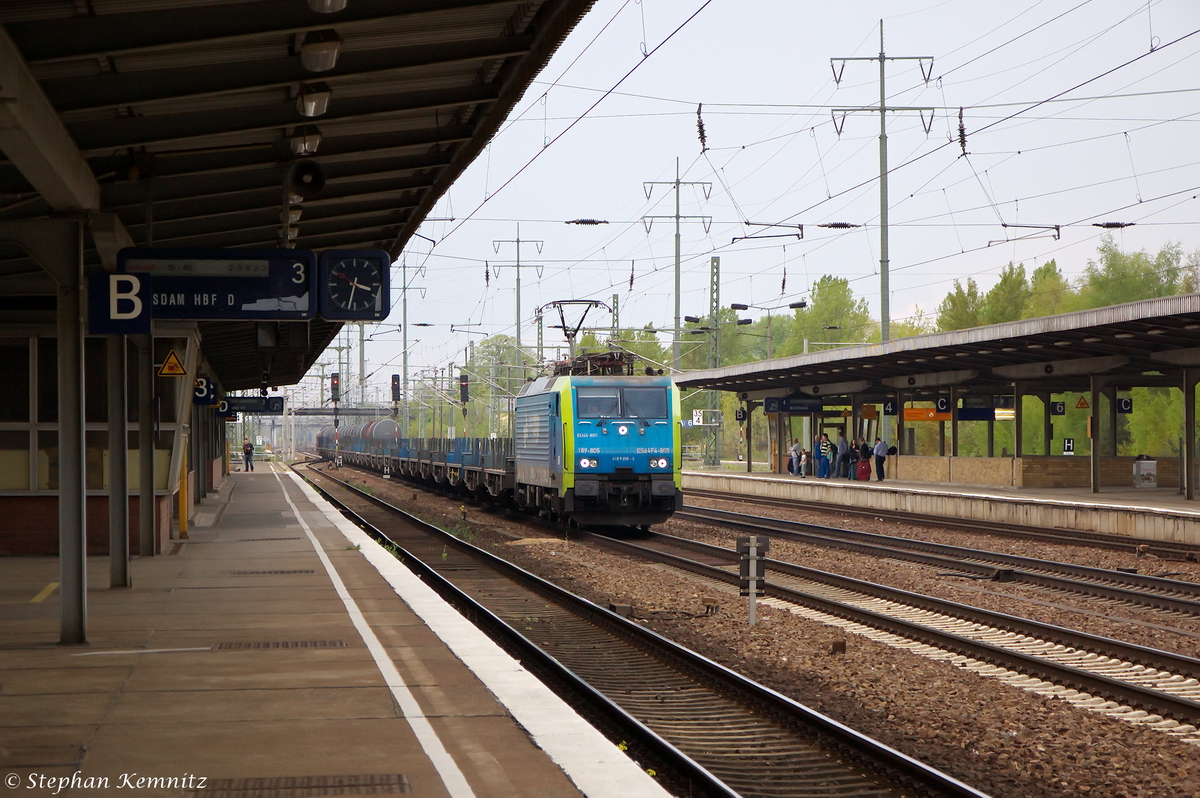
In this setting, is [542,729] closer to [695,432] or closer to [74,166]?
[74,166]

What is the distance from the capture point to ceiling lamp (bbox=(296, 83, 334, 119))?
8.15 meters

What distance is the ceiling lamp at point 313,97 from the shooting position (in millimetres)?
8148

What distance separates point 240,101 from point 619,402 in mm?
12976

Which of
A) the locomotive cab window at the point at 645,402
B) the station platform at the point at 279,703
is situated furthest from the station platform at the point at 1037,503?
the station platform at the point at 279,703

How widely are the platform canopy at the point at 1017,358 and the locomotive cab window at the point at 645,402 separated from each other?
6.29 meters

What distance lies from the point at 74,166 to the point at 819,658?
689cm

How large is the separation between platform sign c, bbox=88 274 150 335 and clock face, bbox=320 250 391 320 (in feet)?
5.56

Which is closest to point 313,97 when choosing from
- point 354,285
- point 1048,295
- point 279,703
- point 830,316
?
point 354,285

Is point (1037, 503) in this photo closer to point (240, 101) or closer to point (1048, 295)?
point (240, 101)

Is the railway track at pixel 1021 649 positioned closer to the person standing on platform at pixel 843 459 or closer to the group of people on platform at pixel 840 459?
the group of people on platform at pixel 840 459

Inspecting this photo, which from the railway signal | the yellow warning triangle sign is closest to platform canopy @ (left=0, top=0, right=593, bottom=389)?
the yellow warning triangle sign

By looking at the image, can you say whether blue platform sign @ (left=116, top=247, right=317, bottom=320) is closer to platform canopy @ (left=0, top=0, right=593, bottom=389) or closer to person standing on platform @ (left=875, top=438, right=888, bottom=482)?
platform canopy @ (left=0, top=0, right=593, bottom=389)

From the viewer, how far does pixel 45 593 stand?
11.5 meters

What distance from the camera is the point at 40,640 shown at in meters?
8.85
